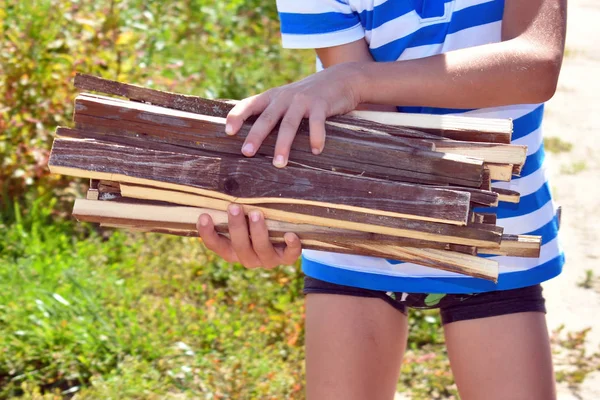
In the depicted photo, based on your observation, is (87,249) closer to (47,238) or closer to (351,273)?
(47,238)

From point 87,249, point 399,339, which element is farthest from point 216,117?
point 87,249

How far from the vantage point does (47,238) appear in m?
4.05

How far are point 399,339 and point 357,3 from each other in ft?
2.66

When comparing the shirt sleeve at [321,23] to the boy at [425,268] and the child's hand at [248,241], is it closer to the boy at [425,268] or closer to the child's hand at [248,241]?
the boy at [425,268]

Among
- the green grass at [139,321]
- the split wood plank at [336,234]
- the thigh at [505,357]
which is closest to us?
the split wood plank at [336,234]

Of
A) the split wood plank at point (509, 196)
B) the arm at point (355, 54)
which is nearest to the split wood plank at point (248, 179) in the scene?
the split wood plank at point (509, 196)

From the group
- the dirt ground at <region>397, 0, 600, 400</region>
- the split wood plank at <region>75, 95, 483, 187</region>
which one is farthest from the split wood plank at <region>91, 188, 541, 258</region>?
the dirt ground at <region>397, 0, 600, 400</region>

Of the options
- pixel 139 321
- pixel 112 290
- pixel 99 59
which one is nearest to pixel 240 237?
pixel 139 321

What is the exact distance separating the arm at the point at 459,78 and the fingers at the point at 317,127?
2cm

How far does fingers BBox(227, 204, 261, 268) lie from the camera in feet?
5.76

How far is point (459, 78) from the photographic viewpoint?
5.85ft

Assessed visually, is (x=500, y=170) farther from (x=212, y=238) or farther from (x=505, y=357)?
(x=212, y=238)

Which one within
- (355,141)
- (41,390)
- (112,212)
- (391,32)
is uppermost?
(391,32)

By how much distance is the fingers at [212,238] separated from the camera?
1.81 m
